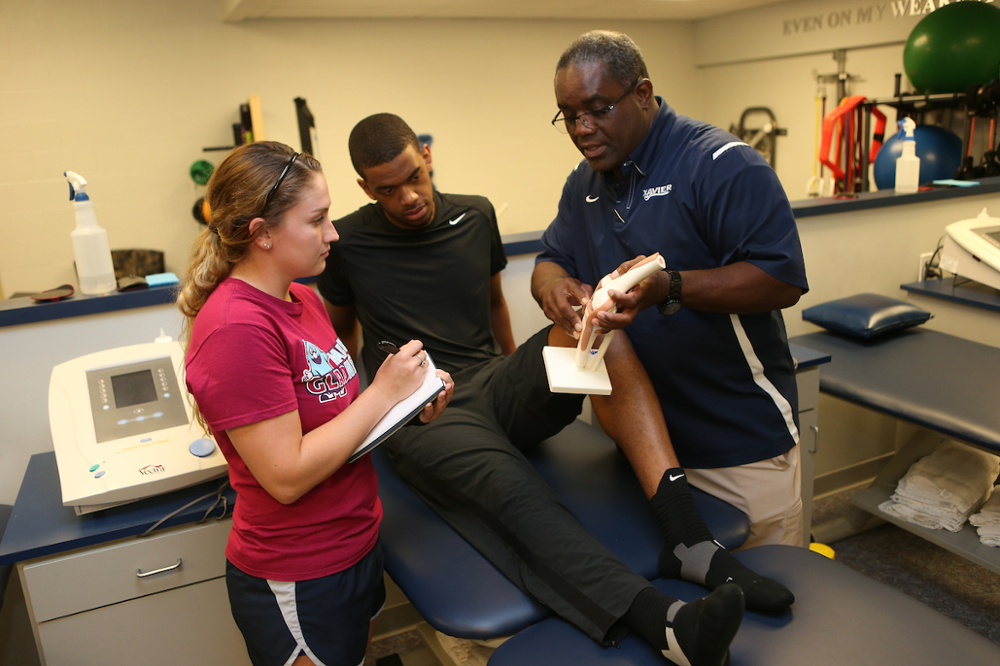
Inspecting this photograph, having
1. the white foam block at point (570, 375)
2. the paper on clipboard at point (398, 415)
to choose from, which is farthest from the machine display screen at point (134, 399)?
the white foam block at point (570, 375)

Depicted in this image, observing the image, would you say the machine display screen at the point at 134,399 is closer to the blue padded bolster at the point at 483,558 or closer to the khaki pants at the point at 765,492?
the blue padded bolster at the point at 483,558

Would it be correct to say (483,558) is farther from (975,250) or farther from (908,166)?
(908,166)

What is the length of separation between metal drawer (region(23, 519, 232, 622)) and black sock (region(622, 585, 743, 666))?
3.00ft

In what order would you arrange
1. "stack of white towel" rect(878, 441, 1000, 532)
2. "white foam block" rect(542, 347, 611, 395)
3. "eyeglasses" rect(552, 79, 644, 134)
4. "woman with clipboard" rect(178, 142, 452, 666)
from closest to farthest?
"woman with clipboard" rect(178, 142, 452, 666), "white foam block" rect(542, 347, 611, 395), "eyeglasses" rect(552, 79, 644, 134), "stack of white towel" rect(878, 441, 1000, 532)

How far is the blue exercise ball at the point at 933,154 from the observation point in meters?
3.31

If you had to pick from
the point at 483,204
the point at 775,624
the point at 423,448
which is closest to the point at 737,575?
the point at 775,624

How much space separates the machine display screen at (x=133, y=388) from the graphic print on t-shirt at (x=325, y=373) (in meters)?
0.60

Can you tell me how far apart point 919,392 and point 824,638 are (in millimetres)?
1141

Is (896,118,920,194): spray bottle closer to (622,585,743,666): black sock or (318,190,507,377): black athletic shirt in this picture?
(318,190,507,377): black athletic shirt

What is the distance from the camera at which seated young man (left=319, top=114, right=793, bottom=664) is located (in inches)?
47.2

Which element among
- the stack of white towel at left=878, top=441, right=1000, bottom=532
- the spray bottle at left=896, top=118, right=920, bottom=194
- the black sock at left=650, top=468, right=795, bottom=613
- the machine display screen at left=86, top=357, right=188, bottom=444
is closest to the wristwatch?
the black sock at left=650, top=468, right=795, bottom=613

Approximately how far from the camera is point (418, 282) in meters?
1.89

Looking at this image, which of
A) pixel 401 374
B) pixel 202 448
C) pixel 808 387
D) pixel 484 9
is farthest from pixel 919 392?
Result: pixel 484 9

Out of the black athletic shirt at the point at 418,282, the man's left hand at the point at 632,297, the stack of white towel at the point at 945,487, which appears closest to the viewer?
the man's left hand at the point at 632,297
